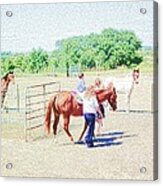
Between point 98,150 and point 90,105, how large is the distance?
10 centimetres

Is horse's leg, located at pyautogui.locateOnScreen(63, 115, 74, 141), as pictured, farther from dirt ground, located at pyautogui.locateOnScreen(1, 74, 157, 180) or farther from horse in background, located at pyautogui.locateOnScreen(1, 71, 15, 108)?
horse in background, located at pyautogui.locateOnScreen(1, 71, 15, 108)

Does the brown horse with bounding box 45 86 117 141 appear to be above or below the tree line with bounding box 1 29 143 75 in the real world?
below

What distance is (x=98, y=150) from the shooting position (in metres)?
1.51

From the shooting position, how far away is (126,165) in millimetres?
1489

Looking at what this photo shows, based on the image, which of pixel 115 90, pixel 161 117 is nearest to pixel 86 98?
pixel 115 90

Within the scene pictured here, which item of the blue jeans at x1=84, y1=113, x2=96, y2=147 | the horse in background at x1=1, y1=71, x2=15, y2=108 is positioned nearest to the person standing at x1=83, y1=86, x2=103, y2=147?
the blue jeans at x1=84, y1=113, x2=96, y2=147

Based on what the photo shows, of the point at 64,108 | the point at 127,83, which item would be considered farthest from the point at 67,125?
the point at 127,83

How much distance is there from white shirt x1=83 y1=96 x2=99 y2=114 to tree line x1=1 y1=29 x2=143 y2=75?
0.23 ft

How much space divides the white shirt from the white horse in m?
0.05

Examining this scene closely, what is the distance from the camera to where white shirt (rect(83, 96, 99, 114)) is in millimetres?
1509

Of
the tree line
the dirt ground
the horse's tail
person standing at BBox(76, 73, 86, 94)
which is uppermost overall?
the tree line

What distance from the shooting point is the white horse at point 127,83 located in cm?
149

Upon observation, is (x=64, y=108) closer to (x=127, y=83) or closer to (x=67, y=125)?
(x=67, y=125)

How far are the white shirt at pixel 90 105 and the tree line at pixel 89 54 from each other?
0.23 feet
